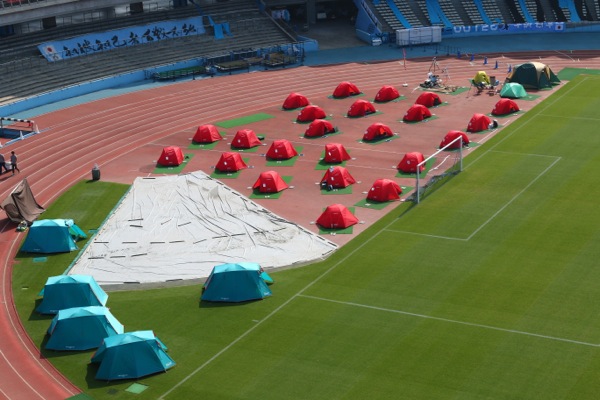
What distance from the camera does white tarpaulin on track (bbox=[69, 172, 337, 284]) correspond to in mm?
66938

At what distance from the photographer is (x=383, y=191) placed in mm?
77188

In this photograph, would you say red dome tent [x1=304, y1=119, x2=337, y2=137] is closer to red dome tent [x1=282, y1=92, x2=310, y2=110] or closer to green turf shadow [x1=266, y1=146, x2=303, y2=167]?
green turf shadow [x1=266, y1=146, x2=303, y2=167]

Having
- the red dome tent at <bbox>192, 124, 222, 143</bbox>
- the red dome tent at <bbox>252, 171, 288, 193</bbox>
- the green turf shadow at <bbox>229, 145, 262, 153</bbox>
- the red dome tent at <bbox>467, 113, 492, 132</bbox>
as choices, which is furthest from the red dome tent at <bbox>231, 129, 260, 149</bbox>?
the red dome tent at <bbox>467, 113, 492, 132</bbox>

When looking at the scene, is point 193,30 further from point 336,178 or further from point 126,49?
point 336,178

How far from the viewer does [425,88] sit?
109 metres

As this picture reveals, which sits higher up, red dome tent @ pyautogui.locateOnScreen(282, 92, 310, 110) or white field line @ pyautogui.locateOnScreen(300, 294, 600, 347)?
red dome tent @ pyautogui.locateOnScreen(282, 92, 310, 110)

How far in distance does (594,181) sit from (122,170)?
35969mm

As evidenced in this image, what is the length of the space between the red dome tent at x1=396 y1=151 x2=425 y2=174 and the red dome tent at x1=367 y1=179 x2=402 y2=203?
5097 mm

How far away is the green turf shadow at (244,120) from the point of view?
3915 inches

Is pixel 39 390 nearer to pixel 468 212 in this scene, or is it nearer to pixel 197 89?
pixel 468 212

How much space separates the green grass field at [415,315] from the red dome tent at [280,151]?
14504 mm

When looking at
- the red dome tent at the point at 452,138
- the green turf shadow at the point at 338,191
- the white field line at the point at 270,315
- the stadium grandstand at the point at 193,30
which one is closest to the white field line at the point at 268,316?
the white field line at the point at 270,315

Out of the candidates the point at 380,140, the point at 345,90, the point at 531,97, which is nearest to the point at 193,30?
the point at 345,90

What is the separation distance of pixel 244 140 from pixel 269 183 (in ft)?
41.6
